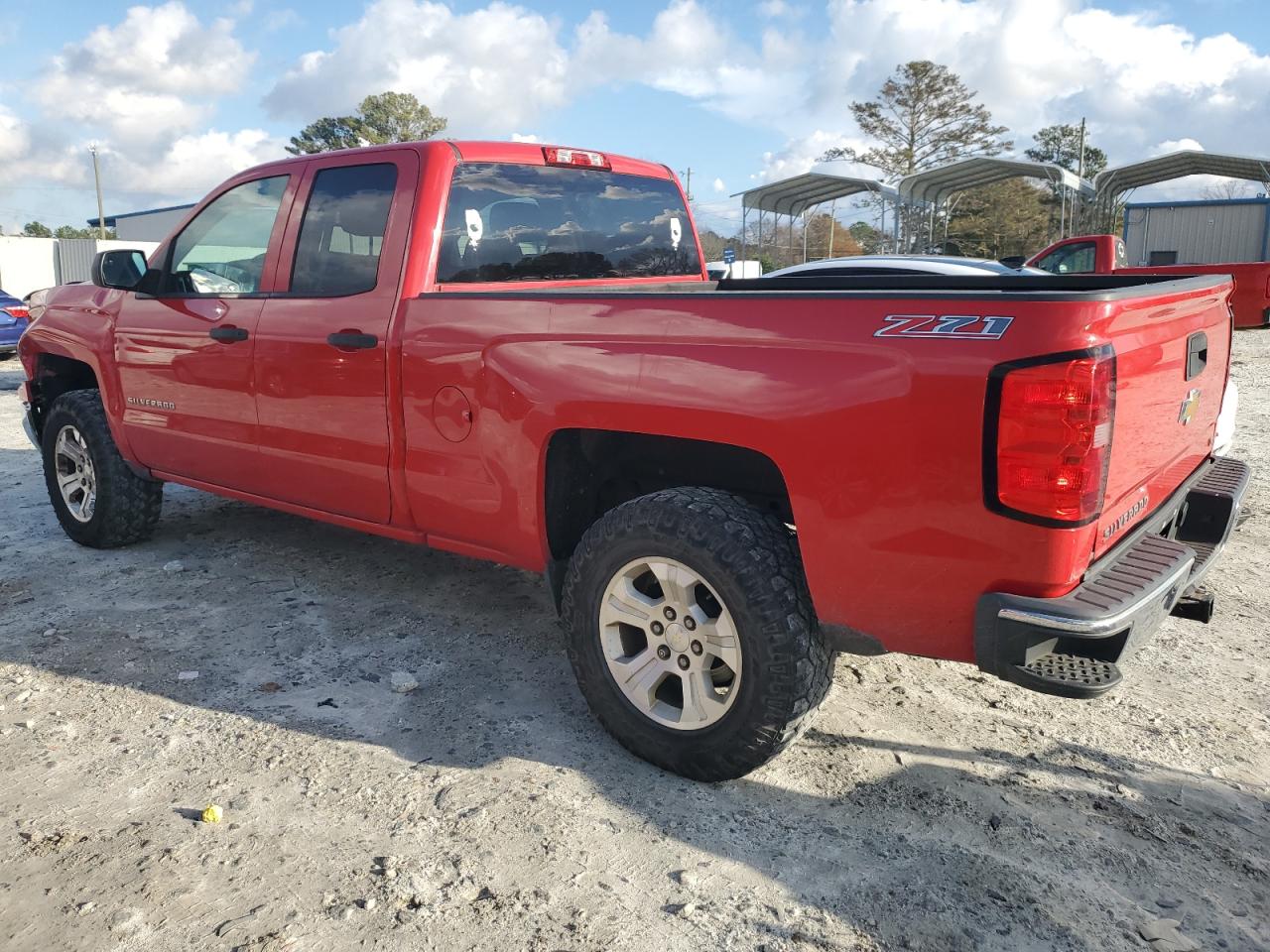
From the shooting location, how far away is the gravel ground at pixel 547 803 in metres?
2.38

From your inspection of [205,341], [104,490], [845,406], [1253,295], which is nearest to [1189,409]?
[845,406]

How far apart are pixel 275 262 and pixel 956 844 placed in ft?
11.3

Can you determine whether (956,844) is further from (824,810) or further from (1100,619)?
(1100,619)

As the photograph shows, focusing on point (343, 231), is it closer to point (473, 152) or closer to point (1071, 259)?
point (473, 152)

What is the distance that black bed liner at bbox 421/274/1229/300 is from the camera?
7.67ft

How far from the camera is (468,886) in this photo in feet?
8.24

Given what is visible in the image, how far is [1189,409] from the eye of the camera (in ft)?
10.3

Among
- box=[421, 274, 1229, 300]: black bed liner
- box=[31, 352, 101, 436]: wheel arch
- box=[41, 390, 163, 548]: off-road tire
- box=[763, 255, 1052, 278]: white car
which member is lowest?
box=[41, 390, 163, 548]: off-road tire

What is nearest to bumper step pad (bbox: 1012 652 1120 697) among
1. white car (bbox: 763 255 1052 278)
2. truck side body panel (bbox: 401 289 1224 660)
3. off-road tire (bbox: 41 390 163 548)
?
truck side body panel (bbox: 401 289 1224 660)

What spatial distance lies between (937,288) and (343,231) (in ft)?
7.65

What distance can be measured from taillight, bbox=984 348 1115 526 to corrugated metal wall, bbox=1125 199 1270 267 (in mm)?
28997

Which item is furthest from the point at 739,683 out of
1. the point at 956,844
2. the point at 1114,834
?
the point at 1114,834

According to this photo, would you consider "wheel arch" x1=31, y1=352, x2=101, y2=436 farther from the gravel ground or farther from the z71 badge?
the z71 badge

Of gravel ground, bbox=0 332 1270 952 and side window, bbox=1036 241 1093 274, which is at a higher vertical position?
side window, bbox=1036 241 1093 274
